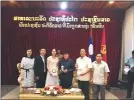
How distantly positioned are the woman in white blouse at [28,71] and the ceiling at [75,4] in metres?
3.38

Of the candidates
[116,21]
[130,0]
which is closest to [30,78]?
[130,0]

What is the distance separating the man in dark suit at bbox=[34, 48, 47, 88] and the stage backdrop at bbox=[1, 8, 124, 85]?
402 centimetres

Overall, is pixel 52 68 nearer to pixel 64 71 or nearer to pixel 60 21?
pixel 64 71

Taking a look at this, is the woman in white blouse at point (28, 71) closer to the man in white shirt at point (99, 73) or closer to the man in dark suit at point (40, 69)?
the man in dark suit at point (40, 69)

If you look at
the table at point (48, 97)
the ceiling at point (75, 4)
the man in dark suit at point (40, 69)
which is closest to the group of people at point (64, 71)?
the man in dark suit at point (40, 69)

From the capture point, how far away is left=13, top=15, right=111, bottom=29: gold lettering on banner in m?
11.0

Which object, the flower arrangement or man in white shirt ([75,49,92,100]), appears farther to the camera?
man in white shirt ([75,49,92,100])

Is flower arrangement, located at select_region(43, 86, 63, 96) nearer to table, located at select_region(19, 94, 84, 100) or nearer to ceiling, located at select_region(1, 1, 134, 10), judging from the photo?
table, located at select_region(19, 94, 84, 100)

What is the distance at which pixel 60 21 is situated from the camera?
11.1 m

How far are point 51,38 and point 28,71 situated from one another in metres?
4.32

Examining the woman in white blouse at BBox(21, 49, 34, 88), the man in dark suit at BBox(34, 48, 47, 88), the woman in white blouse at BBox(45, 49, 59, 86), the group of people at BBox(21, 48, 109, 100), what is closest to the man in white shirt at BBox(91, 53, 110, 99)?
the group of people at BBox(21, 48, 109, 100)

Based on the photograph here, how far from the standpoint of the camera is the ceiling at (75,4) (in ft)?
33.0

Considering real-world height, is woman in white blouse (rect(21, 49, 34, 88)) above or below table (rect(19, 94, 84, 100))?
above

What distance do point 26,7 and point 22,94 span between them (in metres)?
5.60
